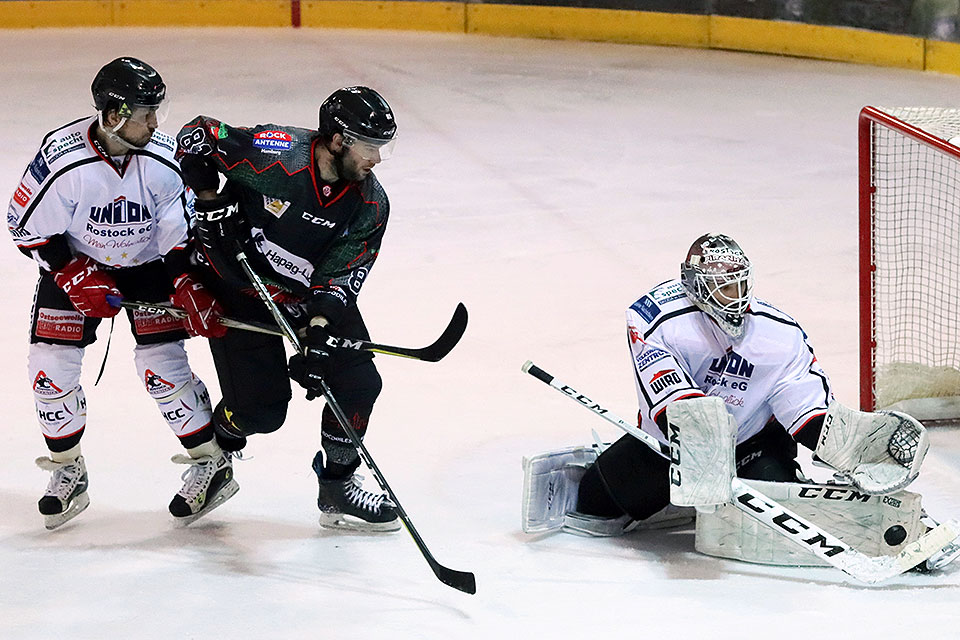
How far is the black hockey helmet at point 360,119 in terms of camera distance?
308cm

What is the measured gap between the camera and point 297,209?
3.21 m

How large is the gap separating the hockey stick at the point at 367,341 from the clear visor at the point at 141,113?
42cm

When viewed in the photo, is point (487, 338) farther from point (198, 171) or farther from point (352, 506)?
point (198, 171)

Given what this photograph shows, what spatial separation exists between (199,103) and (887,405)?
17.3 feet

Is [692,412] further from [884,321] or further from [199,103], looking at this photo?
[199,103]

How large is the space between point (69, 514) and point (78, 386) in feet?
1.07

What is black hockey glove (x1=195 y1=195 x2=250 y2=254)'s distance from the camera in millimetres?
3184

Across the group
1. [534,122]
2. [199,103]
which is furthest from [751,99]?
[199,103]

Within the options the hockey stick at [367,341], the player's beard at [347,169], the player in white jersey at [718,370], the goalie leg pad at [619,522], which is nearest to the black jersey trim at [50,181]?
the hockey stick at [367,341]

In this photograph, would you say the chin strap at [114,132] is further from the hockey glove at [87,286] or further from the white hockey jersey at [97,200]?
the hockey glove at [87,286]

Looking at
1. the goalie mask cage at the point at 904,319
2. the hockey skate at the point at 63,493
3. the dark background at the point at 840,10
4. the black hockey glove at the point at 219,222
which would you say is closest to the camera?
the black hockey glove at the point at 219,222

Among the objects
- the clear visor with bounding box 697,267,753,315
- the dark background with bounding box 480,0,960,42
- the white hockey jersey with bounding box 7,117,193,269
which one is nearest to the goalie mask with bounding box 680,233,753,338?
the clear visor with bounding box 697,267,753,315

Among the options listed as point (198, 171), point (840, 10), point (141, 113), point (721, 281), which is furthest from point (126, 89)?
point (840, 10)

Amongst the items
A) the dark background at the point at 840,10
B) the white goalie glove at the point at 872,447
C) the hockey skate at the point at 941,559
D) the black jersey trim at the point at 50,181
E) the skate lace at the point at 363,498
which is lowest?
the hockey skate at the point at 941,559
